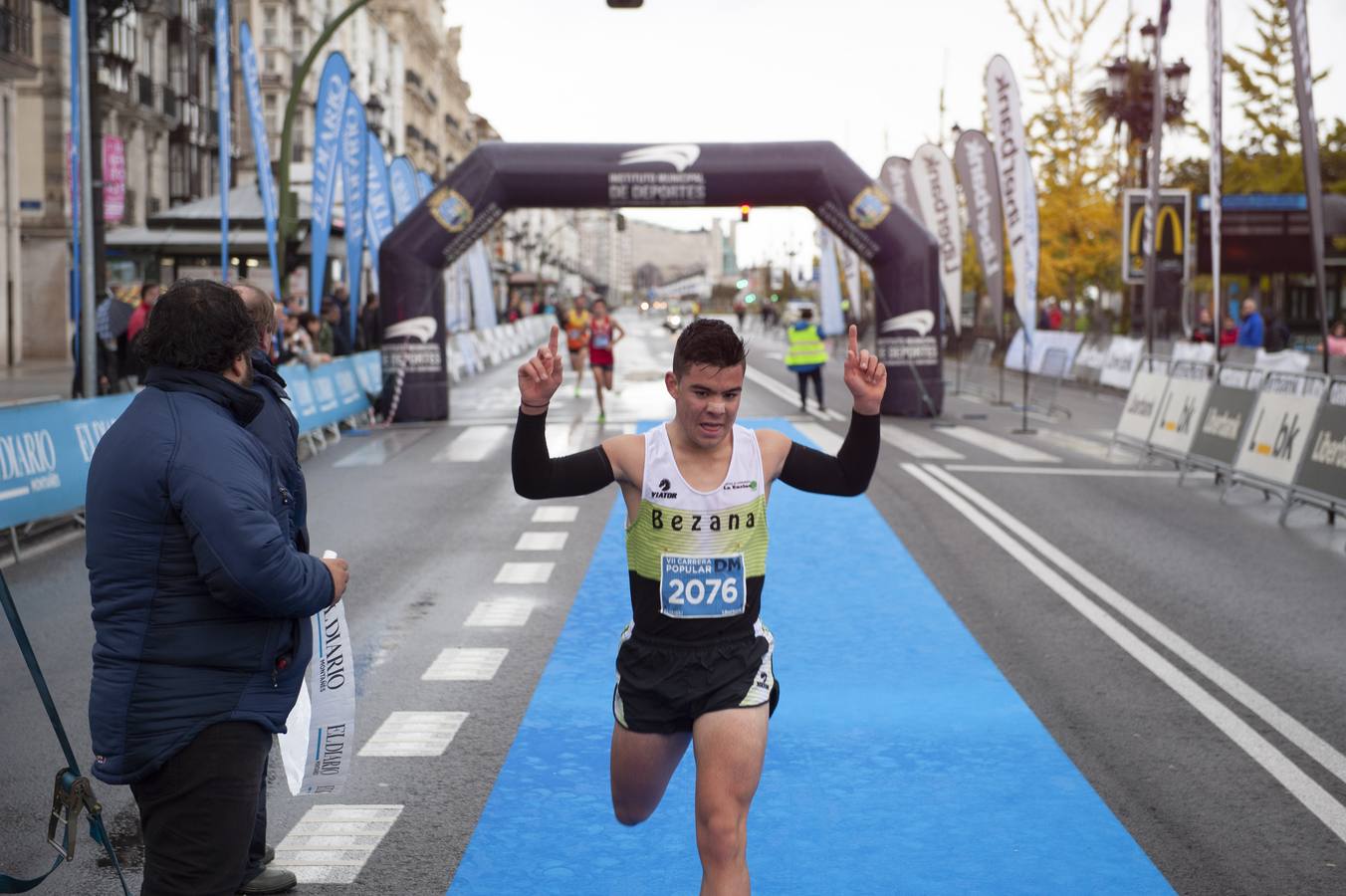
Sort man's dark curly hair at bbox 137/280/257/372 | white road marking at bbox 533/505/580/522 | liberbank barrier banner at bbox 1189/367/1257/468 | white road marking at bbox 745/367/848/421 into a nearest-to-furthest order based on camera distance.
Result: 1. man's dark curly hair at bbox 137/280/257/372
2. white road marking at bbox 533/505/580/522
3. liberbank barrier banner at bbox 1189/367/1257/468
4. white road marking at bbox 745/367/848/421

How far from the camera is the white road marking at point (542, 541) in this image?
11.9 meters

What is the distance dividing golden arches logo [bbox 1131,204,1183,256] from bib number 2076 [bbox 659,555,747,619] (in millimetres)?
27474

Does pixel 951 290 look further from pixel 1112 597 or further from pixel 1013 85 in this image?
pixel 1112 597

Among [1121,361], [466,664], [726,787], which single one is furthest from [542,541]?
[1121,361]

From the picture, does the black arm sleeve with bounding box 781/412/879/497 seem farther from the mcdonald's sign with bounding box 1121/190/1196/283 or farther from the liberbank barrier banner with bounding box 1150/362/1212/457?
the mcdonald's sign with bounding box 1121/190/1196/283

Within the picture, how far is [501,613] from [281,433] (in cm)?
544

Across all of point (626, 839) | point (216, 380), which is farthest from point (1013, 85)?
point (216, 380)

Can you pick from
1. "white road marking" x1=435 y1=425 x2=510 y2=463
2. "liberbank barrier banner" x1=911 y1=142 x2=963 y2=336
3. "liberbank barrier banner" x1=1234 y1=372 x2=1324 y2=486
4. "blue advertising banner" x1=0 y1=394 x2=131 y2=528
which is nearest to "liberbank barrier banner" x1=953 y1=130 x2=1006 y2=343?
"liberbank barrier banner" x1=911 y1=142 x2=963 y2=336

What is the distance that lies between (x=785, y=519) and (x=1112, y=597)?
13.8 feet

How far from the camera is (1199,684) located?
7.54m

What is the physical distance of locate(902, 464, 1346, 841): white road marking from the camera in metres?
5.96

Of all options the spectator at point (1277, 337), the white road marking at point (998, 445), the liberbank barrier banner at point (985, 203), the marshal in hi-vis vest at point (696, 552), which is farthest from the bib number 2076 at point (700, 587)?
the spectator at point (1277, 337)

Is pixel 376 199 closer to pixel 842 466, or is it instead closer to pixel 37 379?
pixel 37 379

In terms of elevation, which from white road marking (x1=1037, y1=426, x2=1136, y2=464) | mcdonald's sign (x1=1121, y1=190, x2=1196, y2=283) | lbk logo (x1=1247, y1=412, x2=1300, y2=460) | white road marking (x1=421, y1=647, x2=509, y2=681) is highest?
mcdonald's sign (x1=1121, y1=190, x2=1196, y2=283)
